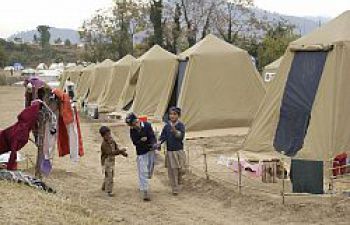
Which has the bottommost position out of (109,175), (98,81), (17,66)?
(17,66)

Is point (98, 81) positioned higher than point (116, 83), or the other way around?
point (116, 83)

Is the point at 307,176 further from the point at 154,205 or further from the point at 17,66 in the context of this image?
the point at 17,66

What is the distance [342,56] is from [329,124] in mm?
1092

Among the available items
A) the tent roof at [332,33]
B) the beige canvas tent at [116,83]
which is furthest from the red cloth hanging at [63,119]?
the beige canvas tent at [116,83]

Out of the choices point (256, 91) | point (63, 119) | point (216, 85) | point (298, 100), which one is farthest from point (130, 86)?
point (63, 119)

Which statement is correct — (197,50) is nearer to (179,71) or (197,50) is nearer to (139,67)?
(179,71)

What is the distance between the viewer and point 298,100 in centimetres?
1042

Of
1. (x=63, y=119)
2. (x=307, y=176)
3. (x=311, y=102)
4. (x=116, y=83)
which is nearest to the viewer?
(x=307, y=176)

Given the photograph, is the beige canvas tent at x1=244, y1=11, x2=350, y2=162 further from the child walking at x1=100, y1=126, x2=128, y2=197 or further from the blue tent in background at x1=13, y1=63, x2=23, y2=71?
the blue tent in background at x1=13, y1=63, x2=23, y2=71

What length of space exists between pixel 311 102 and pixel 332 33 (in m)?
1.20

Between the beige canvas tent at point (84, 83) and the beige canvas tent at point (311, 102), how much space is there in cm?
1919

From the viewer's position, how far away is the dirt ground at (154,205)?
6.46 meters

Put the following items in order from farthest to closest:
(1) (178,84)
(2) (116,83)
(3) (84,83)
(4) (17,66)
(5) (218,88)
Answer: (4) (17,66) → (3) (84,83) → (2) (116,83) → (1) (178,84) → (5) (218,88)

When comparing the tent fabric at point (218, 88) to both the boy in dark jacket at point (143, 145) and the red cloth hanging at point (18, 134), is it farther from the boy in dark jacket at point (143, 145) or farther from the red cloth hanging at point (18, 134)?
the red cloth hanging at point (18, 134)
